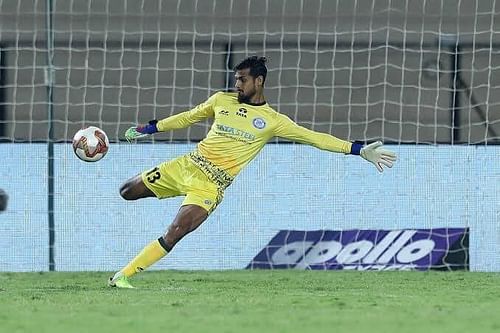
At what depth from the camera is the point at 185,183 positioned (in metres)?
11.9

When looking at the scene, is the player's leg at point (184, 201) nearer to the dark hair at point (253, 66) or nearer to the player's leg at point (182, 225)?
the player's leg at point (182, 225)

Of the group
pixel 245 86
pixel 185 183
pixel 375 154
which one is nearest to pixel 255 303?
pixel 185 183

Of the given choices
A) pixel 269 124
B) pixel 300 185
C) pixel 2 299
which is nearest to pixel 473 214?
pixel 300 185

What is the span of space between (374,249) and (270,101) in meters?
2.28

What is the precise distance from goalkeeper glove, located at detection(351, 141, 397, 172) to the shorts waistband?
1244 mm

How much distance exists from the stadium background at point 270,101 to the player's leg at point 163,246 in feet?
10.3

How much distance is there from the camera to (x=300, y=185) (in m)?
14.8

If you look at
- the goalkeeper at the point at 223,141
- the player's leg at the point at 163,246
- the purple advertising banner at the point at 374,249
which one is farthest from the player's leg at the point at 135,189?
the purple advertising banner at the point at 374,249

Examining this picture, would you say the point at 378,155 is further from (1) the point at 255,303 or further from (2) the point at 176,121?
(1) the point at 255,303

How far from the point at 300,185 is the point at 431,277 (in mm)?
2056

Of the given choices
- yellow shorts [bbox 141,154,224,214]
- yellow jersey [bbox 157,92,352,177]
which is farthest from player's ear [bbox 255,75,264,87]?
yellow shorts [bbox 141,154,224,214]

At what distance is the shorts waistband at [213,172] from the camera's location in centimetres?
1195

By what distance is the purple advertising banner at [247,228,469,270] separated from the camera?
14.6 meters

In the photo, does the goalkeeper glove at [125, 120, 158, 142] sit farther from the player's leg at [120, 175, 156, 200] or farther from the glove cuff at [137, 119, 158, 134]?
the player's leg at [120, 175, 156, 200]
